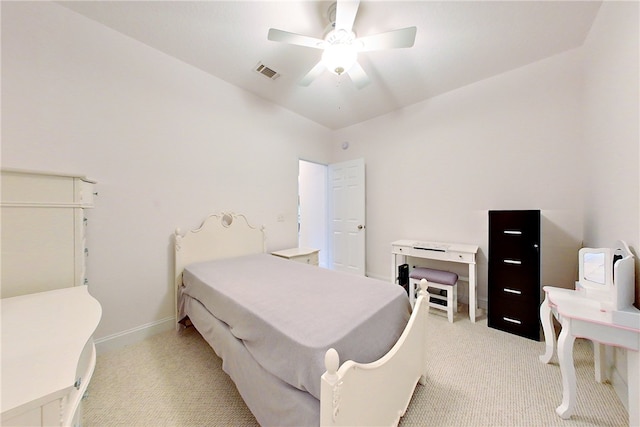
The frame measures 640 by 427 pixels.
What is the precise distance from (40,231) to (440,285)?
131 inches

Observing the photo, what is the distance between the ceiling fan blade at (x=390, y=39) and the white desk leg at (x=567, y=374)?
207 centimetres

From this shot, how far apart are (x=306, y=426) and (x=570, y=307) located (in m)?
1.70

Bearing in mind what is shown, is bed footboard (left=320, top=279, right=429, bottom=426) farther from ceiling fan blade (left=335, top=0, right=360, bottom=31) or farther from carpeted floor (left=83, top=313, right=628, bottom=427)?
ceiling fan blade (left=335, top=0, right=360, bottom=31)

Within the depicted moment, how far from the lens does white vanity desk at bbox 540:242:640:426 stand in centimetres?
116

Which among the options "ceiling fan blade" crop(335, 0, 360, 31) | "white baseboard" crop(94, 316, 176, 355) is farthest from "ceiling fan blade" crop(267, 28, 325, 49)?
"white baseboard" crop(94, 316, 176, 355)

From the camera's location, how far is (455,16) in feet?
5.92

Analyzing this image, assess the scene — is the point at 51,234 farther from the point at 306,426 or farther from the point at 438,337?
the point at 438,337

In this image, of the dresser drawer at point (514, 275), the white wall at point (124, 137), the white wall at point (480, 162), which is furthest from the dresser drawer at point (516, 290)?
the white wall at point (124, 137)

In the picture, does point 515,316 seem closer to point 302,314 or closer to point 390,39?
point 302,314

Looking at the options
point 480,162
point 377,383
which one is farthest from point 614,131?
point 377,383

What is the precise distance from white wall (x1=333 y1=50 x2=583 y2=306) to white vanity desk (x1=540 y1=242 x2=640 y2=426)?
1.02 meters

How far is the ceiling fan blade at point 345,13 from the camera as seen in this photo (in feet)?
4.75

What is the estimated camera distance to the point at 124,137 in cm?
204

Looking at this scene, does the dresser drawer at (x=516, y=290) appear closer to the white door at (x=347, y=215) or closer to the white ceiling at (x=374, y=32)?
the white door at (x=347, y=215)
